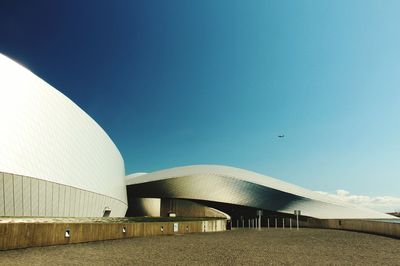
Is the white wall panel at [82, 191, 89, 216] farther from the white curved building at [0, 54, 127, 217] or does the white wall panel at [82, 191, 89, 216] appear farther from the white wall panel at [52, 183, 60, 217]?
the white wall panel at [52, 183, 60, 217]

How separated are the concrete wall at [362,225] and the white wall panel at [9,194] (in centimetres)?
2682

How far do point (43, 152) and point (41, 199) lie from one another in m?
3.68

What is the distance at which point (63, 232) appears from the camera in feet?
50.3

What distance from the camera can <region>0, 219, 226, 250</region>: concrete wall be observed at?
12.7 metres

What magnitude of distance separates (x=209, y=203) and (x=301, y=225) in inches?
622

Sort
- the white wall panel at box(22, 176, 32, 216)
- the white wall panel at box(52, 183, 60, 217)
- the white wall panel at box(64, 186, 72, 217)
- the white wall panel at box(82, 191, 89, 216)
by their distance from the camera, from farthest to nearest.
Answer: the white wall panel at box(82, 191, 89, 216)
the white wall panel at box(64, 186, 72, 217)
the white wall panel at box(52, 183, 60, 217)
the white wall panel at box(22, 176, 32, 216)

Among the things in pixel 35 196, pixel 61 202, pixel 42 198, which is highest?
pixel 35 196

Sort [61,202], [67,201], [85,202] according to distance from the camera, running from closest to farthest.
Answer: [61,202] → [67,201] → [85,202]

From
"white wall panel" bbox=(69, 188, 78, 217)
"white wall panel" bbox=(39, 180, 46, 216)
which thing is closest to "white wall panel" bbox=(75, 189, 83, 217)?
"white wall panel" bbox=(69, 188, 78, 217)

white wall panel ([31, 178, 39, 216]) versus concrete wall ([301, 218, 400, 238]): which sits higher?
white wall panel ([31, 178, 39, 216])

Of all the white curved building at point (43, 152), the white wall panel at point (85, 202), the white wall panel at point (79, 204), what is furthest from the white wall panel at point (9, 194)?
the white wall panel at point (85, 202)

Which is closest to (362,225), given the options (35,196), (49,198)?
(49,198)

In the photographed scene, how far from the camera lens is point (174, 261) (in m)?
11.2

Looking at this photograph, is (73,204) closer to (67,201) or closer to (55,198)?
(67,201)
